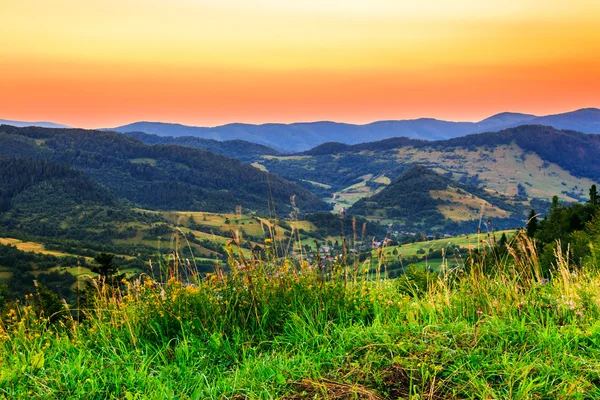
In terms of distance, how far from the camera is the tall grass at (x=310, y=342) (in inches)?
139

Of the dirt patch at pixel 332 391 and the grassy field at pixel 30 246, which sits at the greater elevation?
the dirt patch at pixel 332 391

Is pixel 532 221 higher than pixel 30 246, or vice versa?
pixel 532 221

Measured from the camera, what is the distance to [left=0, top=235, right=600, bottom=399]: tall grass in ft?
11.6

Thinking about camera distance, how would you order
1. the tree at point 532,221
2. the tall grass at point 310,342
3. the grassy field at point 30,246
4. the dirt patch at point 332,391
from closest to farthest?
the dirt patch at point 332,391 < the tall grass at point 310,342 < the tree at point 532,221 < the grassy field at point 30,246

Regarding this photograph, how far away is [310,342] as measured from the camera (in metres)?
4.38

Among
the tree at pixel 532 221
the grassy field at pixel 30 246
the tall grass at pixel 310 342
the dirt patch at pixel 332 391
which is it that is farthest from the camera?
the grassy field at pixel 30 246

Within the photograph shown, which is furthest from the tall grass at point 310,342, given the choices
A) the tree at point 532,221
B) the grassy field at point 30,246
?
the grassy field at point 30,246

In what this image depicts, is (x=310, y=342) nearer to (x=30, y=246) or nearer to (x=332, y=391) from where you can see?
(x=332, y=391)

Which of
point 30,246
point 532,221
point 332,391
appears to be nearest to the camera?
point 332,391

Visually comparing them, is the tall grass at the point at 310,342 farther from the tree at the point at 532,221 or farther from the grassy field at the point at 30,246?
the grassy field at the point at 30,246

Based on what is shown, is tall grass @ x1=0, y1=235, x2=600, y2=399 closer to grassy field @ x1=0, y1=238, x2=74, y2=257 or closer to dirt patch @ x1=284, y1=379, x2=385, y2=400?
dirt patch @ x1=284, y1=379, x2=385, y2=400

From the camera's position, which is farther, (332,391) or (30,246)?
(30,246)

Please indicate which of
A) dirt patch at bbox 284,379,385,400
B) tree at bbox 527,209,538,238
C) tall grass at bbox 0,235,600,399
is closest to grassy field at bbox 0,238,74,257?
tree at bbox 527,209,538,238

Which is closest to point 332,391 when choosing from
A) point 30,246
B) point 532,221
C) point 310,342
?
point 310,342
